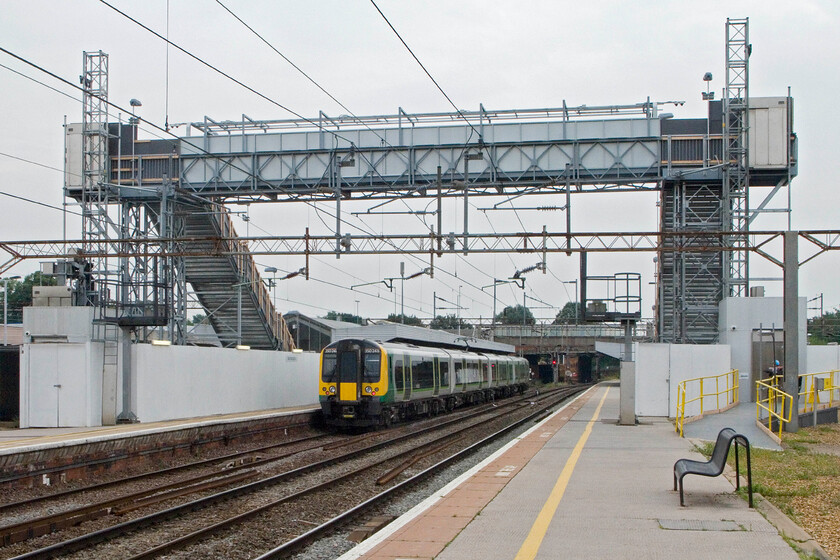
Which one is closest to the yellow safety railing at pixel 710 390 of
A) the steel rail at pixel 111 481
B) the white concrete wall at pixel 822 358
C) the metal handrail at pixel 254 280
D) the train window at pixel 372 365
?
the white concrete wall at pixel 822 358

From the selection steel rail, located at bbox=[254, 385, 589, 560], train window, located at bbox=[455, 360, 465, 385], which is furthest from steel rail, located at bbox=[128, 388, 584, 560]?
train window, located at bbox=[455, 360, 465, 385]

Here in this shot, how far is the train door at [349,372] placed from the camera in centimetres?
2512

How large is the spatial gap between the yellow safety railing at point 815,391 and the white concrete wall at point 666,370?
2.29 m

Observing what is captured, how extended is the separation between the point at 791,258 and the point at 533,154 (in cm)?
930

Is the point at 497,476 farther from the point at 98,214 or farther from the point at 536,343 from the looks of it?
the point at 536,343

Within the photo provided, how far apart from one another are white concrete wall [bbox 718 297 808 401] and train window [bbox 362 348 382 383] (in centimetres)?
1064

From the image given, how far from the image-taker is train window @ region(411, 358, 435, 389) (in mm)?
28394

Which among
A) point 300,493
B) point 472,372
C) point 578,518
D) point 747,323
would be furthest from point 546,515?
point 472,372

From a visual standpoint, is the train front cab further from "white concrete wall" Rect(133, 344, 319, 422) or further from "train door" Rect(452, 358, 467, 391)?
"train door" Rect(452, 358, 467, 391)

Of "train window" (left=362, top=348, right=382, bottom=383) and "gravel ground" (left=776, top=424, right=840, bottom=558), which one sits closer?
"gravel ground" (left=776, top=424, right=840, bottom=558)

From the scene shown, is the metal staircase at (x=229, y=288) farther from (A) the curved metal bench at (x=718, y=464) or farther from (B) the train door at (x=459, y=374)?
(A) the curved metal bench at (x=718, y=464)

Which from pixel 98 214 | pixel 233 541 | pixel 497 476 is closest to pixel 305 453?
pixel 497 476

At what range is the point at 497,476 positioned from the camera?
12.7 meters

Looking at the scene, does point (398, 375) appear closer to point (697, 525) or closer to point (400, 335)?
point (400, 335)
